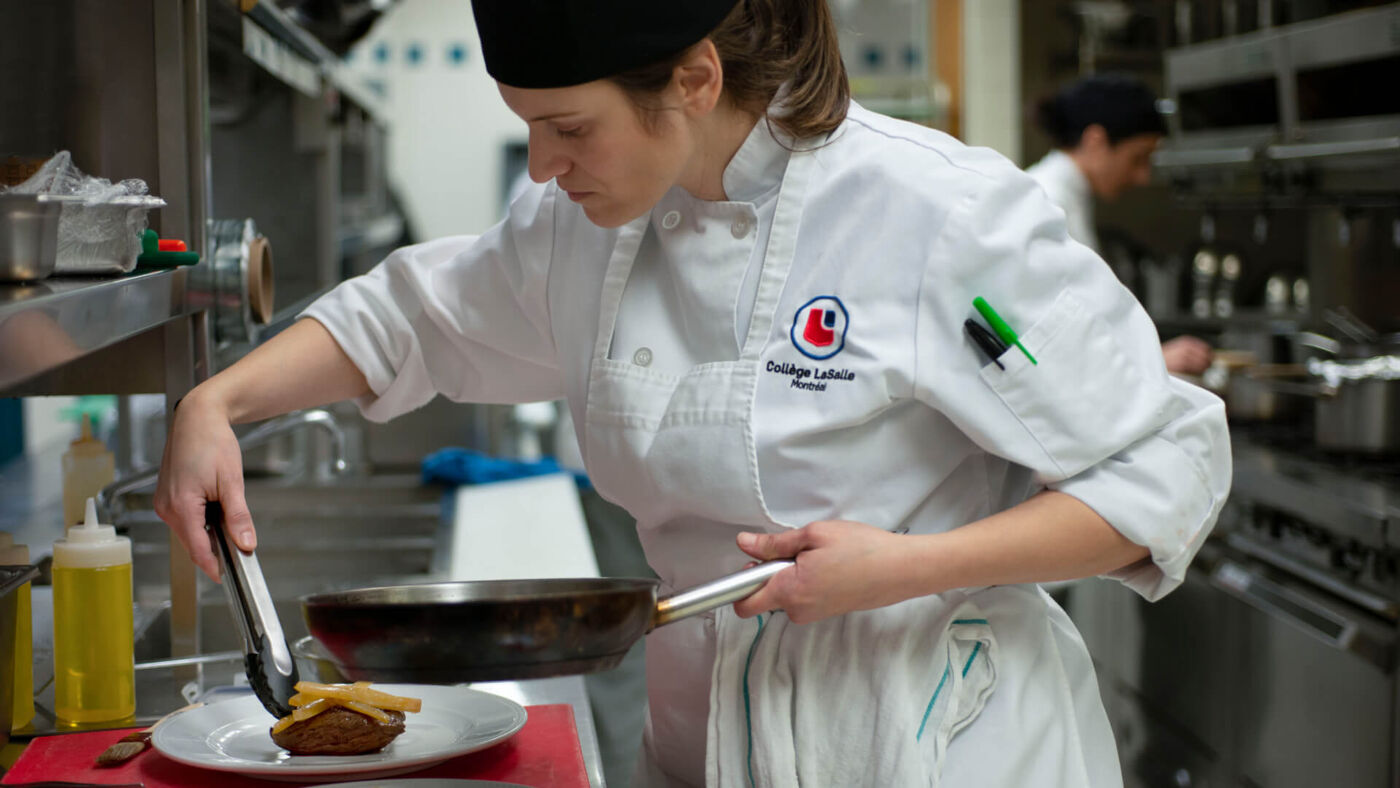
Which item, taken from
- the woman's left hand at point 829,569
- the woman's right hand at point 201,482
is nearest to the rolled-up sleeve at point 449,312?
the woman's right hand at point 201,482

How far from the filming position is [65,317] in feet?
2.62

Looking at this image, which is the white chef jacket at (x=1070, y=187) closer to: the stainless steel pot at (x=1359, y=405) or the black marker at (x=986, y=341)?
the stainless steel pot at (x=1359, y=405)

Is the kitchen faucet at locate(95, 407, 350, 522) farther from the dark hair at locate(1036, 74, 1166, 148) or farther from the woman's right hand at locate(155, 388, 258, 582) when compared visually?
Result: the dark hair at locate(1036, 74, 1166, 148)

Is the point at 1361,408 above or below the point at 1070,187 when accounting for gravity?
below

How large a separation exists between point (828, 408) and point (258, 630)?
0.46 metres

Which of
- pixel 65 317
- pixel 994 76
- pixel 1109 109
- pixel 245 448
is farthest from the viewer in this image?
pixel 994 76

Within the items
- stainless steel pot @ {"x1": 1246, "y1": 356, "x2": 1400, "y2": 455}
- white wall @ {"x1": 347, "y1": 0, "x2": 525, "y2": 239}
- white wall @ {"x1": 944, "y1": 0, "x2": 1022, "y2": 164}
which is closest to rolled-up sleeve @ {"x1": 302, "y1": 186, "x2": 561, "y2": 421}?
stainless steel pot @ {"x1": 1246, "y1": 356, "x2": 1400, "y2": 455}

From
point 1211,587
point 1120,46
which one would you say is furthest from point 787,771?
point 1120,46

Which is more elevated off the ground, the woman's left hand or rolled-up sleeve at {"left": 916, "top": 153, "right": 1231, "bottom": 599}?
rolled-up sleeve at {"left": 916, "top": 153, "right": 1231, "bottom": 599}

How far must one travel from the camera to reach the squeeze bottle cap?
1.22 meters

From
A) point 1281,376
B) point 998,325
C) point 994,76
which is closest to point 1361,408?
point 1281,376

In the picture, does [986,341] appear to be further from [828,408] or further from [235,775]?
[235,775]

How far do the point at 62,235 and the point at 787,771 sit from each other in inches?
27.2

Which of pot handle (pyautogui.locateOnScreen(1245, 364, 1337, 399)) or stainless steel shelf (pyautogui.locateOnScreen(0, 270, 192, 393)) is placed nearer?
stainless steel shelf (pyautogui.locateOnScreen(0, 270, 192, 393))
